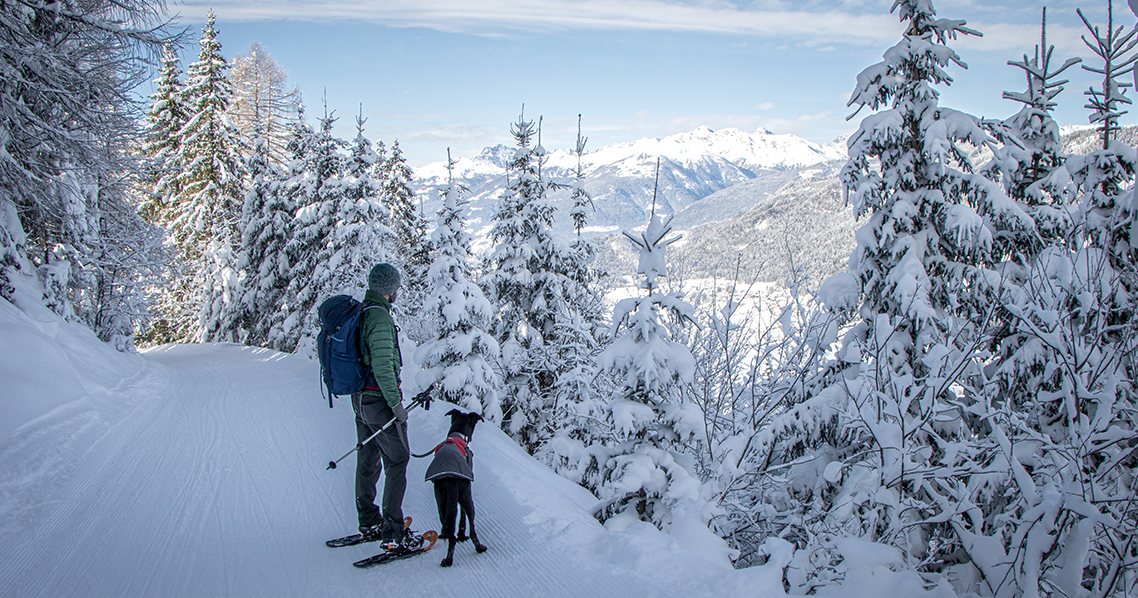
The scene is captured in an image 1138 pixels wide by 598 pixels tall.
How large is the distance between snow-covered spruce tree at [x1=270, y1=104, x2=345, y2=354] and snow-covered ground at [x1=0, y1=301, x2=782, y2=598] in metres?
8.90

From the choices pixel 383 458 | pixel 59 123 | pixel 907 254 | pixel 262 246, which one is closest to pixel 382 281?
Answer: pixel 383 458

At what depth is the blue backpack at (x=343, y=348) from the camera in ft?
13.5

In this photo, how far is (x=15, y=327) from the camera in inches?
275

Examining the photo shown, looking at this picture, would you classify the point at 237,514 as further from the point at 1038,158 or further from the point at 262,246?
the point at 262,246

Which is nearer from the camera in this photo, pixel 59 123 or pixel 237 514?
pixel 237 514

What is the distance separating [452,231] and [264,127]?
23.1m

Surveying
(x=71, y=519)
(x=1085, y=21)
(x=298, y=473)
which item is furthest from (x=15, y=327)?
(x=1085, y=21)

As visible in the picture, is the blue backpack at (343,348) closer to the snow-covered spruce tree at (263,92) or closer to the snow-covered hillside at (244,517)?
the snow-covered hillside at (244,517)

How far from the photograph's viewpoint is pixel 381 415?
165 inches

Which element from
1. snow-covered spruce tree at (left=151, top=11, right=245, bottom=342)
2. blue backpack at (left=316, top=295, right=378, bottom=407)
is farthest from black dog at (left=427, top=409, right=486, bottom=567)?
snow-covered spruce tree at (left=151, top=11, right=245, bottom=342)

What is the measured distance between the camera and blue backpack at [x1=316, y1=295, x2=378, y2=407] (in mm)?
4102

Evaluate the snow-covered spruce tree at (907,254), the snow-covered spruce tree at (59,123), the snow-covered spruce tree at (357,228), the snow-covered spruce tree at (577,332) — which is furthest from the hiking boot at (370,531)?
the snow-covered spruce tree at (357,228)

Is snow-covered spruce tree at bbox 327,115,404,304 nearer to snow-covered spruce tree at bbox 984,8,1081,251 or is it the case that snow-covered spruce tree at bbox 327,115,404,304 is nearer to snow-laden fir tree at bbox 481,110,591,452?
snow-laden fir tree at bbox 481,110,591,452

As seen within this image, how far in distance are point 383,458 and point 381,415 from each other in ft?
1.15
